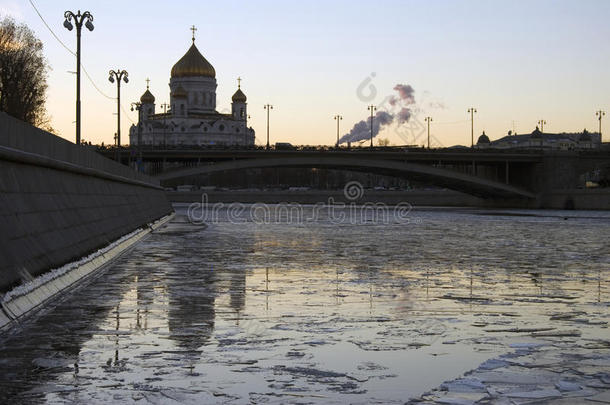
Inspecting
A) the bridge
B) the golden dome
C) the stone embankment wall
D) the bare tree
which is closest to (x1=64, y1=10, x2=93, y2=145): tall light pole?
the stone embankment wall

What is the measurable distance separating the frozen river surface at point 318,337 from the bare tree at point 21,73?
49.2 meters

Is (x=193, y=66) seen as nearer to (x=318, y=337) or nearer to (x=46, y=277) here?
(x=46, y=277)

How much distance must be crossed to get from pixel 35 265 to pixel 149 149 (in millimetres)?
82320

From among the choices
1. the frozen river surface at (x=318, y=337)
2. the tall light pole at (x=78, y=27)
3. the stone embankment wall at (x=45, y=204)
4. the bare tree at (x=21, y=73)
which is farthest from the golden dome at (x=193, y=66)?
the frozen river surface at (x=318, y=337)

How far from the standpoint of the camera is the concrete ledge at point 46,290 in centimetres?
A: 1066

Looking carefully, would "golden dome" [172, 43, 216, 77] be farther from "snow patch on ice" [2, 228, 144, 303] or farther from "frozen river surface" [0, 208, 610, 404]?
"frozen river surface" [0, 208, 610, 404]

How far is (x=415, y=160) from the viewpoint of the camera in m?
99.8

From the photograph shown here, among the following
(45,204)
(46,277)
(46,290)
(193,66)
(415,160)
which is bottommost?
(46,290)

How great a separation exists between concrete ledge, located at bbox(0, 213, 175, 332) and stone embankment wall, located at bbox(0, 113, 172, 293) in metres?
0.20

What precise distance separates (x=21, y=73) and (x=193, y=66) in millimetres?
124200

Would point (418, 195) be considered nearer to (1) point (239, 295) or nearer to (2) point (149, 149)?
(2) point (149, 149)

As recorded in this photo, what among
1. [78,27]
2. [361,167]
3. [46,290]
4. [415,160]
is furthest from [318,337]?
[361,167]

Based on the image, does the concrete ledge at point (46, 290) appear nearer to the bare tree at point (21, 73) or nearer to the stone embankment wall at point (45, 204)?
the stone embankment wall at point (45, 204)

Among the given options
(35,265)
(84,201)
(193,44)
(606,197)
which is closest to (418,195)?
(606,197)
